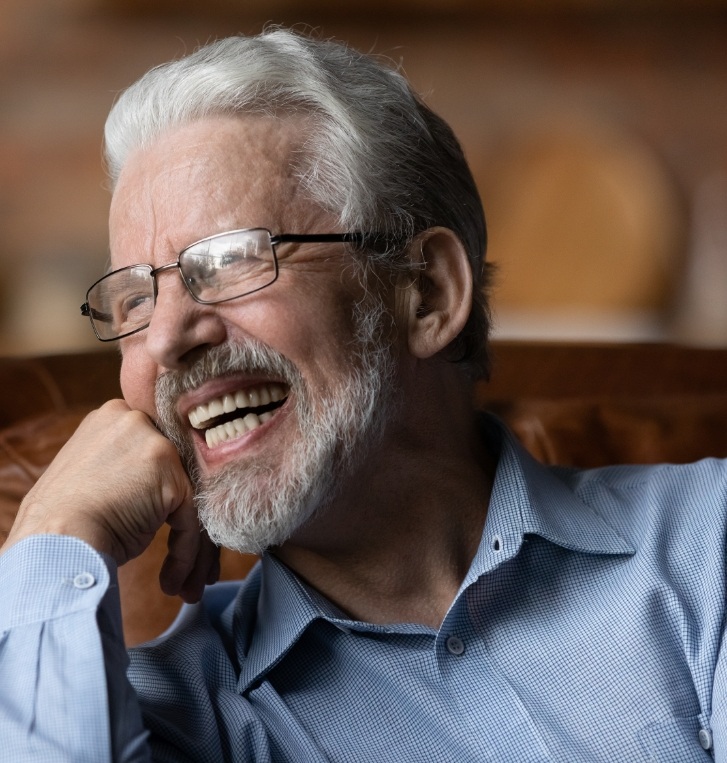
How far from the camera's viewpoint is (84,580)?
50.1 inches

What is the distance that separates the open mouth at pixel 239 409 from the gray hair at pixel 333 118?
28 centimetres

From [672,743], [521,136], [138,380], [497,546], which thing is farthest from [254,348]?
[521,136]

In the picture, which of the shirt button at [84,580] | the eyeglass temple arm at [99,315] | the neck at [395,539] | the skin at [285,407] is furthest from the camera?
the eyeglass temple arm at [99,315]

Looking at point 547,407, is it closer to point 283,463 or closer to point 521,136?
point 283,463

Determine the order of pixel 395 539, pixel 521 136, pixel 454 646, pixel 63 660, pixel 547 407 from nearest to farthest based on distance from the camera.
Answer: pixel 63 660
pixel 454 646
pixel 395 539
pixel 547 407
pixel 521 136

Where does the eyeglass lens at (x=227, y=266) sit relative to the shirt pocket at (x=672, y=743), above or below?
above

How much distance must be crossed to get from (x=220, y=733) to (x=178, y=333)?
573mm

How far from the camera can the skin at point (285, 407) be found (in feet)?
4.87

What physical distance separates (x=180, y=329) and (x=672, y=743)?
890 millimetres

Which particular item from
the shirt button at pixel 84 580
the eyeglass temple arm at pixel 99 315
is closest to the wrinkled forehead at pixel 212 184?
the eyeglass temple arm at pixel 99 315

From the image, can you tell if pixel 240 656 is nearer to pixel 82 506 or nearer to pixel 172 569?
pixel 172 569

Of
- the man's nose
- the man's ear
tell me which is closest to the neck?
the man's ear

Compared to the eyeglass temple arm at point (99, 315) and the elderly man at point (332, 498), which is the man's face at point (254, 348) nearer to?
the elderly man at point (332, 498)

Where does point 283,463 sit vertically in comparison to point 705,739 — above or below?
above
